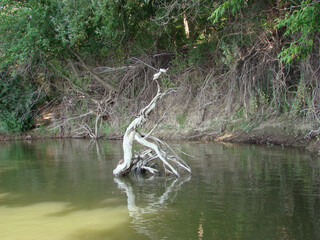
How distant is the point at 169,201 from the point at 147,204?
0.43 m

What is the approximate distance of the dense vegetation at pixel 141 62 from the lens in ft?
50.8

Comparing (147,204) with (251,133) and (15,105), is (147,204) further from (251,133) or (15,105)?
(15,105)

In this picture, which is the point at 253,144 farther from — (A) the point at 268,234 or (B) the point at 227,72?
(A) the point at 268,234

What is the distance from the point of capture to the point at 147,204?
7.42m

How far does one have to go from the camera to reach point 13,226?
6.36 m

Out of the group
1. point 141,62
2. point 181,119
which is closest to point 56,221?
point 181,119

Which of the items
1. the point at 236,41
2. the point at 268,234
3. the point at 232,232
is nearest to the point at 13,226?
the point at 232,232

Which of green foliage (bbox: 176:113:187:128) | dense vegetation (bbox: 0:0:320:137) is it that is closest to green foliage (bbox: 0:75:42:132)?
dense vegetation (bbox: 0:0:320:137)

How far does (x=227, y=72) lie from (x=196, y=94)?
2.60 metres

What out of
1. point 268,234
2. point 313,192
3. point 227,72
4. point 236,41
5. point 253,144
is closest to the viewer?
point 268,234

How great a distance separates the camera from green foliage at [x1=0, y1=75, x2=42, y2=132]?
22688 millimetres

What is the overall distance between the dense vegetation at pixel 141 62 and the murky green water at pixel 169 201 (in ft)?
16.0

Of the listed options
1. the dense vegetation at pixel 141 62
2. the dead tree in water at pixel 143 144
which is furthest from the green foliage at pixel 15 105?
the dead tree in water at pixel 143 144

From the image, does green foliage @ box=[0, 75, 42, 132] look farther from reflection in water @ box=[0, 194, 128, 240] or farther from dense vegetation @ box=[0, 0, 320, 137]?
reflection in water @ box=[0, 194, 128, 240]
